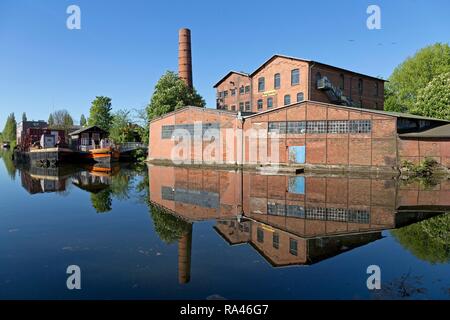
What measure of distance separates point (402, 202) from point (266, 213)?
5.40 meters

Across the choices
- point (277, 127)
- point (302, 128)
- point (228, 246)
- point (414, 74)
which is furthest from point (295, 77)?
point (228, 246)

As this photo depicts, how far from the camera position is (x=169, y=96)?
36.5 metres

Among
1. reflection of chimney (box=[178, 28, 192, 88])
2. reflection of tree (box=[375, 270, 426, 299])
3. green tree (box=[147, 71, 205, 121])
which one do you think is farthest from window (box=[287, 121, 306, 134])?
reflection of chimney (box=[178, 28, 192, 88])

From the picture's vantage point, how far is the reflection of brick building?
654 cm

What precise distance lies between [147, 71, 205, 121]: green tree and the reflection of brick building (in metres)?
21.9

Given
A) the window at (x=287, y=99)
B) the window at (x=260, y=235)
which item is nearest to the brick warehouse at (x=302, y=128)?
the window at (x=287, y=99)

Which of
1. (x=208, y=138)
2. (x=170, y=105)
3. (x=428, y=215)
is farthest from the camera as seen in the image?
(x=170, y=105)

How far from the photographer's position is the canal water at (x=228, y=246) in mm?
4469

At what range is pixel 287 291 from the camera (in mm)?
4352

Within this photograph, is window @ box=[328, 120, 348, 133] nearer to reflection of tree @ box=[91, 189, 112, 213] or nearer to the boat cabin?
reflection of tree @ box=[91, 189, 112, 213]

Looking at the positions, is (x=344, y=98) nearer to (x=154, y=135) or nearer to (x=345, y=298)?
(x=154, y=135)

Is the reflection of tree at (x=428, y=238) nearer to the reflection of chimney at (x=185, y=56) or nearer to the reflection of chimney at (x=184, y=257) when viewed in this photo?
the reflection of chimney at (x=184, y=257)
